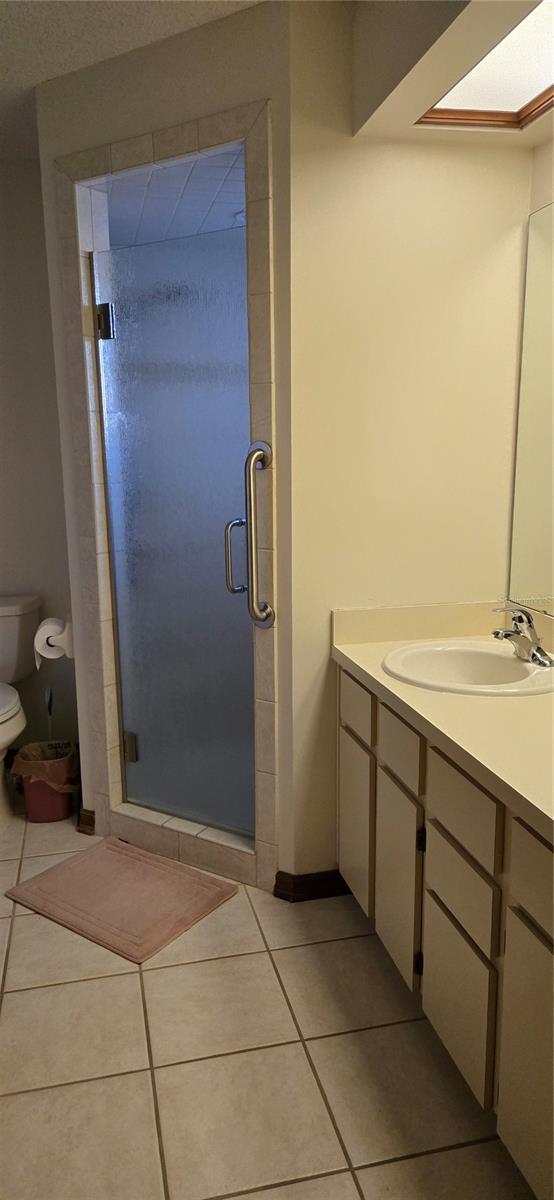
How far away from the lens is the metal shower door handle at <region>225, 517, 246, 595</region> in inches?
90.7

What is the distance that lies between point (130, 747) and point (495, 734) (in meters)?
1.57

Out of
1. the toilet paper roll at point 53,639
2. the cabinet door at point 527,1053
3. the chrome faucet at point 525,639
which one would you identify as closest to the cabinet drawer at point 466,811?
the cabinet door at point 527,1053

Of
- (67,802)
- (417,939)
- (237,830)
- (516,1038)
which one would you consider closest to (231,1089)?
(417,939)

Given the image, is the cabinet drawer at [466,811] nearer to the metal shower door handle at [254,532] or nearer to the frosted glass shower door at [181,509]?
the metal shower door handle at [254,532]

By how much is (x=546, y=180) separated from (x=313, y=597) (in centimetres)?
125

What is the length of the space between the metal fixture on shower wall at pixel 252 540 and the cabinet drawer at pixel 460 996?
901 millimetres

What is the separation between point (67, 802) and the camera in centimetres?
294

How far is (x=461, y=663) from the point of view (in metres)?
2.14

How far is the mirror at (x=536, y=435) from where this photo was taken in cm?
205

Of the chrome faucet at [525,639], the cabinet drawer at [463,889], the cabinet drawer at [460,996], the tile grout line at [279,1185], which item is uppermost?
the chrome faucet at [525,639]

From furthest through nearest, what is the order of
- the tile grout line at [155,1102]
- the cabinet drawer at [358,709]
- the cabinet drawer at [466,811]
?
1. the cabinet drawer at [358,709]
2. the tile grout line at [155,1102]
3. the cabinet drawer at [466,811]

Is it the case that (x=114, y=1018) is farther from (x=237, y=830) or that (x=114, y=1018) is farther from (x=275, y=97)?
(x=275, y=97)

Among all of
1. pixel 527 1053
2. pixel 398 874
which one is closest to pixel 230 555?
pixel 398 874

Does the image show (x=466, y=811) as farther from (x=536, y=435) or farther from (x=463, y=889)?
(x=536, y=435)
